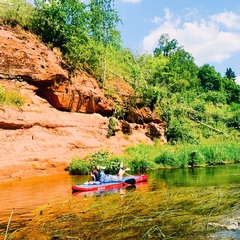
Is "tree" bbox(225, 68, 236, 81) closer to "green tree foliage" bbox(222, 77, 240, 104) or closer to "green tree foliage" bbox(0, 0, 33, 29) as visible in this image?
"green tree foliage" bbox(222, 77, 240, 104)

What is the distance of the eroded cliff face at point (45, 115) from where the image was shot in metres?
23.0

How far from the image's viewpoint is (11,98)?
24.6 meters

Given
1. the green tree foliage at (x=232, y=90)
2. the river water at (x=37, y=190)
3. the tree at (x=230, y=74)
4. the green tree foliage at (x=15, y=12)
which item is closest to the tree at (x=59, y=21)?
the green tree foliage at (x=15, y=12)

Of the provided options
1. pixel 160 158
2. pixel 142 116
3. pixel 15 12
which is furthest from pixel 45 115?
pixel 142 116

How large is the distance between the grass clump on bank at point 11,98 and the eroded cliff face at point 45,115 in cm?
45

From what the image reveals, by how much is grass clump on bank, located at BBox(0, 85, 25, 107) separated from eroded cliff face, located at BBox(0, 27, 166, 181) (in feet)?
1.47

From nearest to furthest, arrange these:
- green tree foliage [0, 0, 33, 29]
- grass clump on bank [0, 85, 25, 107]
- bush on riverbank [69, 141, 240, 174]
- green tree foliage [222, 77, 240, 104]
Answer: grass clump on bank [0, 85, 25, 107] → bush on riverbank [69, 141, 240, 174] → green tree foliage [0, 0, 33, 29] → green tree foliage [222, 77, 240, 104]

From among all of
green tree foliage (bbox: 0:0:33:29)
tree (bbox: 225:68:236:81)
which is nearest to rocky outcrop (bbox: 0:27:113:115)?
green tree foliage (bbox: 0:0:33:29)

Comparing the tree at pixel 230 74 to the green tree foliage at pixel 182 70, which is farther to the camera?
the tree at pixel 230 74

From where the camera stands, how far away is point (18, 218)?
10703 mm

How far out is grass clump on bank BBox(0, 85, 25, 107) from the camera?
24.2 meters

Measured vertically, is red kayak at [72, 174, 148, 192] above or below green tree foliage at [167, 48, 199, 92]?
below

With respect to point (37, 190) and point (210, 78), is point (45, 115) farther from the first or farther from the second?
point (210, 78)

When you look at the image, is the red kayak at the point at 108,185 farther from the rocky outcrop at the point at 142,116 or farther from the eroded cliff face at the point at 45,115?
the rocky outcrop at the point at 142,116
